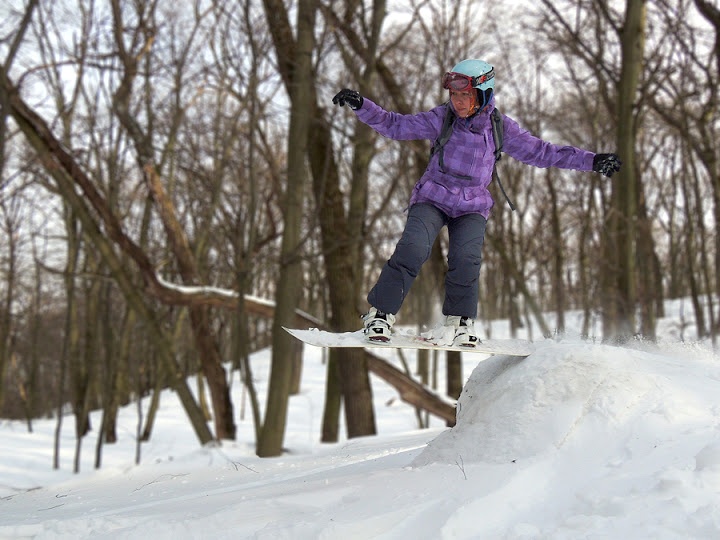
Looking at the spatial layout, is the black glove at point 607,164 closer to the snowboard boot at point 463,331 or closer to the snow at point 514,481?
the snow at point 514,481

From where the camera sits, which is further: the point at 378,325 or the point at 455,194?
the point at 455,194

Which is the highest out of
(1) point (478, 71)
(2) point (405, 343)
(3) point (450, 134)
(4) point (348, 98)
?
(1) point (478, 71)

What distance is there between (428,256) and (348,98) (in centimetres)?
99

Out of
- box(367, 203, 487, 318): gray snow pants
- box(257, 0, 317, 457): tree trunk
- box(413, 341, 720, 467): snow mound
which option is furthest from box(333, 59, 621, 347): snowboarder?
box(257, 0, 317, 457): tree trunk

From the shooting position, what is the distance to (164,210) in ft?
33.7

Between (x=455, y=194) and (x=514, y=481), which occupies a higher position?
(x=455, y=194)

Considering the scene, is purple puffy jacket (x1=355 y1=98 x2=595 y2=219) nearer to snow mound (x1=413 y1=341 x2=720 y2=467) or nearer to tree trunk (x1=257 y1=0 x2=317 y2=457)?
snow mound (x1=413 y1=341 x2=720 y2=467)

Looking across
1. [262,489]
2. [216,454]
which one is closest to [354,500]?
[262,489]

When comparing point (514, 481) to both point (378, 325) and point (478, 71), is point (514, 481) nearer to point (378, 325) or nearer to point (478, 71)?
point (378, 325)

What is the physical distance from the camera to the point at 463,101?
355cm

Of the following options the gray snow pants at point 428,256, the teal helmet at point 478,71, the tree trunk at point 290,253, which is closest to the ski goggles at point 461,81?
the teal helmet at point 478,71

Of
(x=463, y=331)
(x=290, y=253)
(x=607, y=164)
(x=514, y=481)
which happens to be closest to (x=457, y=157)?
(x=607, y=164)

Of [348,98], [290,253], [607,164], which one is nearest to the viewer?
[348,98]

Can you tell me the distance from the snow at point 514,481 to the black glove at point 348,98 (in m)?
1.65
